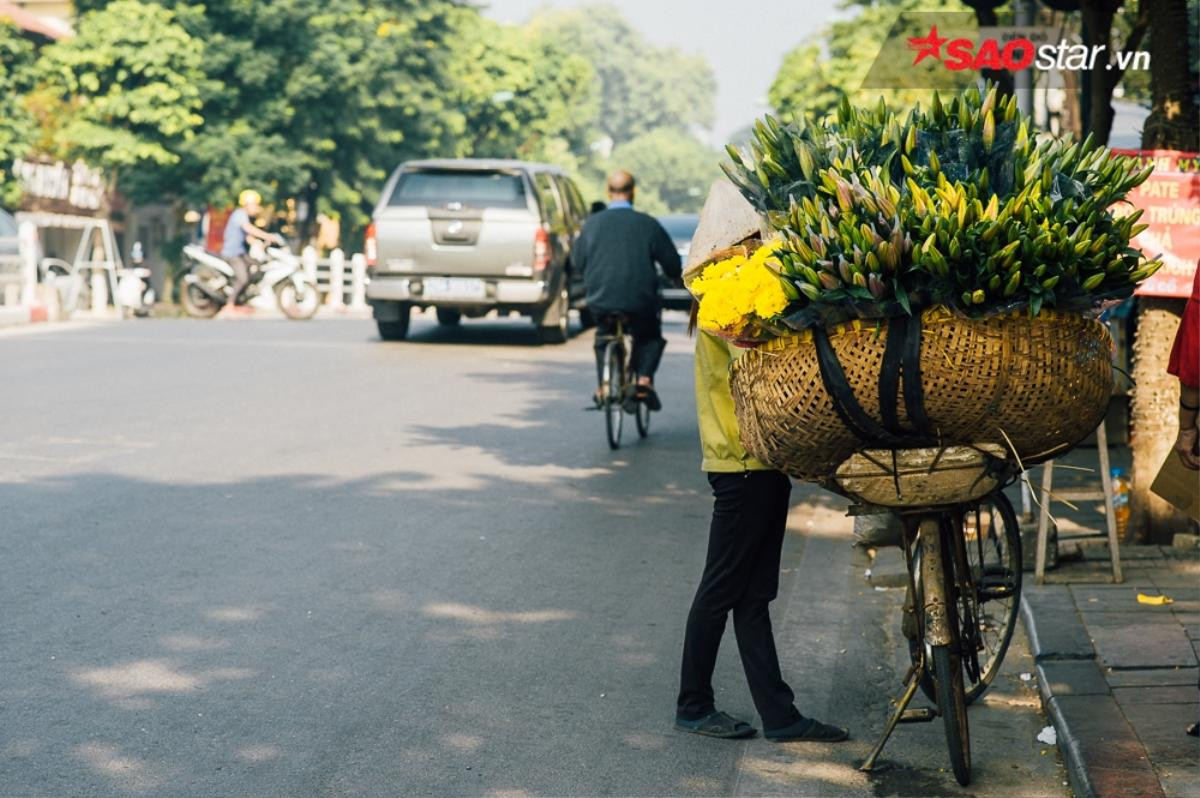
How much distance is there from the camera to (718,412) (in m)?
5.70

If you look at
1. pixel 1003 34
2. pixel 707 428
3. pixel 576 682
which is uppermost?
pixel 1003 34

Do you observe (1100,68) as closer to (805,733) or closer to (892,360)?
(805,733)

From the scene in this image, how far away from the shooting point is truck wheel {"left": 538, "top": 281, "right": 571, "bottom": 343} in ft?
68.7

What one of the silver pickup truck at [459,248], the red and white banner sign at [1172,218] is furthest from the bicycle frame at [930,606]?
the silver pickup truck at [459,248]

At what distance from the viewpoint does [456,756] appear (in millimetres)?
5449

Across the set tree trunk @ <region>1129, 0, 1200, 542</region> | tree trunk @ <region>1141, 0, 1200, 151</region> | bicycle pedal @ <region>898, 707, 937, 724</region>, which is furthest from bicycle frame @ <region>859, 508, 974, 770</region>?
tree trunk @ <region>1141, 0, 1200, 151</region>

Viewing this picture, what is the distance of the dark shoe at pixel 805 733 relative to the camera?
19.0 ft

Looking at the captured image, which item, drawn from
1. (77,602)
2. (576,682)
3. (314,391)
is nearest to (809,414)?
(576,682)

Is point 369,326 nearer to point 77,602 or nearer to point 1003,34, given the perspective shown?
point 1003,34

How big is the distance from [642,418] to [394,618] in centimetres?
619

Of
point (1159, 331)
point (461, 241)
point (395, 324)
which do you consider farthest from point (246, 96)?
point (1159, 331)

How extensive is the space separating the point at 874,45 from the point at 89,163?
2332cm

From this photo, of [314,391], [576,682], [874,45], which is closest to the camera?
[576,682]

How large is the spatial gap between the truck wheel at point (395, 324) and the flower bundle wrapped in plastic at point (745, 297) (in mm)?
15671
